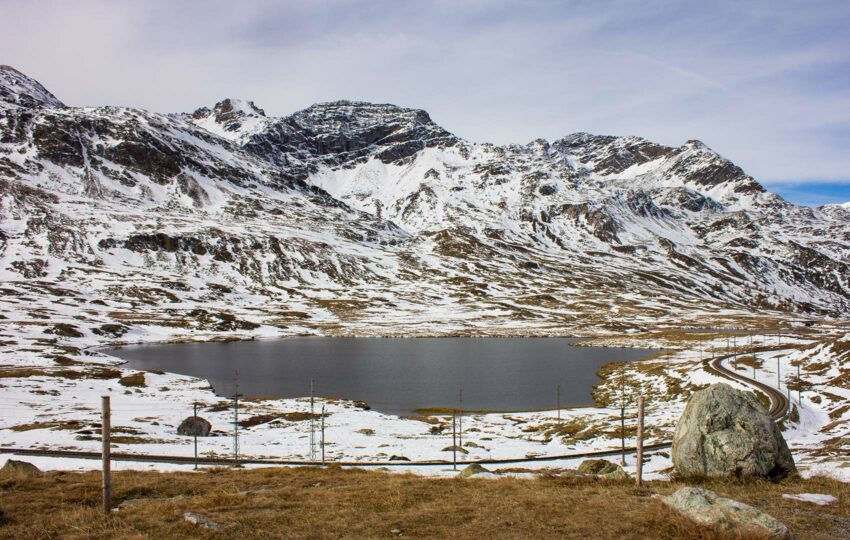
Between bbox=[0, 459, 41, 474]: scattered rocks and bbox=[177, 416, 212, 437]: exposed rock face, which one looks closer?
bbox=[0, 459, 41, 474]: scattered rocks

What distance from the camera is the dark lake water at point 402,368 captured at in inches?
3770

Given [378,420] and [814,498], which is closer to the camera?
[814,498]

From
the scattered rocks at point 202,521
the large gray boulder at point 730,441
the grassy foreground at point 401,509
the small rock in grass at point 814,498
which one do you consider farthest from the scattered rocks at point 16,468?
the small rock in grass at point 814,498

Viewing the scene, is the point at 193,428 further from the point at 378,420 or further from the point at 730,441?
the point at 730,441

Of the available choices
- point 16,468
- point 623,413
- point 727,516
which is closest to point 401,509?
point 727,516

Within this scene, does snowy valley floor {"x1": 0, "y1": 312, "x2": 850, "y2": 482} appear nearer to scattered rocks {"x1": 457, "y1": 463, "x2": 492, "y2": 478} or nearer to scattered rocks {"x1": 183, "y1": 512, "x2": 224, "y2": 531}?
scattered rocks {"x1": 457, "y1": 463, "x2": 492, "y2": 478}

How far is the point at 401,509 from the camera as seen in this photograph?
21.3 meters

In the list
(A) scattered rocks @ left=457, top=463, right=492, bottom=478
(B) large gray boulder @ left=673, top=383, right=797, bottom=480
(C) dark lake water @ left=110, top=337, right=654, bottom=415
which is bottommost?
(C) dark lake water @ left=110, top=337, right=654, bottom=415

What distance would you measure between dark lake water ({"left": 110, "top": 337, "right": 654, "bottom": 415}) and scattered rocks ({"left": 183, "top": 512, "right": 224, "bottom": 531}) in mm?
66498

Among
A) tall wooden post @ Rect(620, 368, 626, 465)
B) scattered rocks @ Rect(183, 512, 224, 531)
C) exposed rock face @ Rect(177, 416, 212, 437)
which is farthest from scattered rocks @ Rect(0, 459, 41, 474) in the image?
tall wooden post @ Rect(620, 368, 626, 465)

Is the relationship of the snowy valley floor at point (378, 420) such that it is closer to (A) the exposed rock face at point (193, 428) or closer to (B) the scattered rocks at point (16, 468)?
(A) the exposed rock face at point (193, 428)

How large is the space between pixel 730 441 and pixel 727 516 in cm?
942

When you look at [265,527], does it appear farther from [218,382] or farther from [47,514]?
[218,382]

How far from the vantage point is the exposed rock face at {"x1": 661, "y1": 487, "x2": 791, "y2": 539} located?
1614 cm
